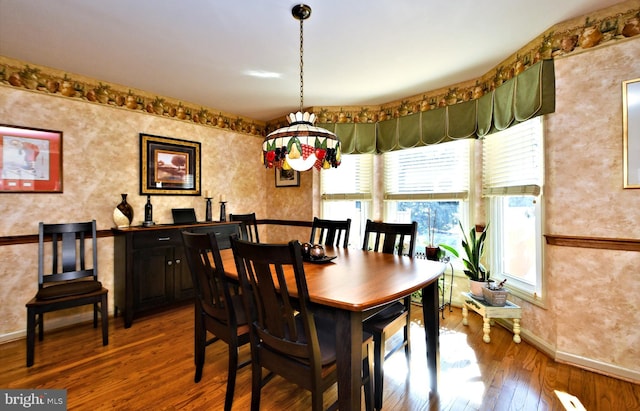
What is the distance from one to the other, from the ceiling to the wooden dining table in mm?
1776

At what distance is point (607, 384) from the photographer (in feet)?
6.31

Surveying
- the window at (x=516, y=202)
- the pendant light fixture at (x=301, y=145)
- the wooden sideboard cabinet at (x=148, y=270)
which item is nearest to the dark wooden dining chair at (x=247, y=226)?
the wooden sideboard cabinet at (x=148, y=270)

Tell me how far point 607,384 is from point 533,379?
18.3 inches

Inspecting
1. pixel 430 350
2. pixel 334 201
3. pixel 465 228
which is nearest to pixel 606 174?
pixel 465 228

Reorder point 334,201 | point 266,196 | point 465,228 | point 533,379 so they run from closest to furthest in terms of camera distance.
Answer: point 533,379
point 465,228
point 334,201
point 266,196

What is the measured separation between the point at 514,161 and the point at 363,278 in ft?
6.78

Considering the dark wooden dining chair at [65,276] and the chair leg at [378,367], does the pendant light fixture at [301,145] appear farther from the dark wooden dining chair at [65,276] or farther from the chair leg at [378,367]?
the dark wooden dining chair at [65,276]

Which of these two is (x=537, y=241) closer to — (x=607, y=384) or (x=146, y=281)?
(x=607, y=384)

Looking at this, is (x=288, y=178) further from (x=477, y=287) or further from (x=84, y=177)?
Answer: (x=477, y=287)

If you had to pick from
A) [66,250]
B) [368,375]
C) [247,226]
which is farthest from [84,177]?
[368,375]

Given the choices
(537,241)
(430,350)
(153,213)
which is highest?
(153,213)

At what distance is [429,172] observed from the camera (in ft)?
11.5

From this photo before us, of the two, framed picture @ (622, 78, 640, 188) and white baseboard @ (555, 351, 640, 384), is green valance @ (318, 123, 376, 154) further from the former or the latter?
white baseboard @ (555, 351, 640, 384)

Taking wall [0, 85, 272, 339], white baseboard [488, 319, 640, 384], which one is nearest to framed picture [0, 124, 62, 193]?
wall [0, 85, 272, 339]
